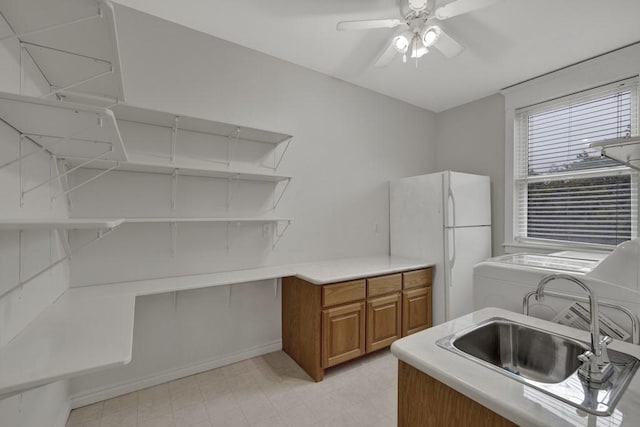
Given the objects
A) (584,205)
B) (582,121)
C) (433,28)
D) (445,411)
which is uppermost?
(433,28)

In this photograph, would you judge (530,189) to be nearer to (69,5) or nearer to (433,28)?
(433,28)

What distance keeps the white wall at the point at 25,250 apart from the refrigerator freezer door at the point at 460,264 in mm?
2914

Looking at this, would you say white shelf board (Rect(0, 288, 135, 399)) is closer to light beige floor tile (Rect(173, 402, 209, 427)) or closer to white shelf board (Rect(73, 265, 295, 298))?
white shelf board (Rect(73, 265, 295, 298))

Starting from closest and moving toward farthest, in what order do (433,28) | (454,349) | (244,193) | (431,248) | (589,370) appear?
(589,370) < (454,349) < (433,28) < (244,193) < (431,248)

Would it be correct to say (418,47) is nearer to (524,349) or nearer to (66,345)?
(524,349)

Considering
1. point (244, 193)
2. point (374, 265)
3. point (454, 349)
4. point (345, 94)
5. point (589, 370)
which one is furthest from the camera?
point (345, 94)

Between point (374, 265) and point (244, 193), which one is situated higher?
point (244, 193)

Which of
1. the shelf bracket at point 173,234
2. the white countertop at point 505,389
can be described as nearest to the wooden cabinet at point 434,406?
the white countertop at point 505,389

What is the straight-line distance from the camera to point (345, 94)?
3.12 meters

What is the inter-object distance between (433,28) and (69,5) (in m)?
1.84

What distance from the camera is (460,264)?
2.89 meters

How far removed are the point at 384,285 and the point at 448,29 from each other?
6.88ft

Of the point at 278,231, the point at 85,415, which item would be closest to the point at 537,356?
the point at 278,231

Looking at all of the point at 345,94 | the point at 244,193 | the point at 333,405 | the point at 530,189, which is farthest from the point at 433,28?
the point at 333,405
